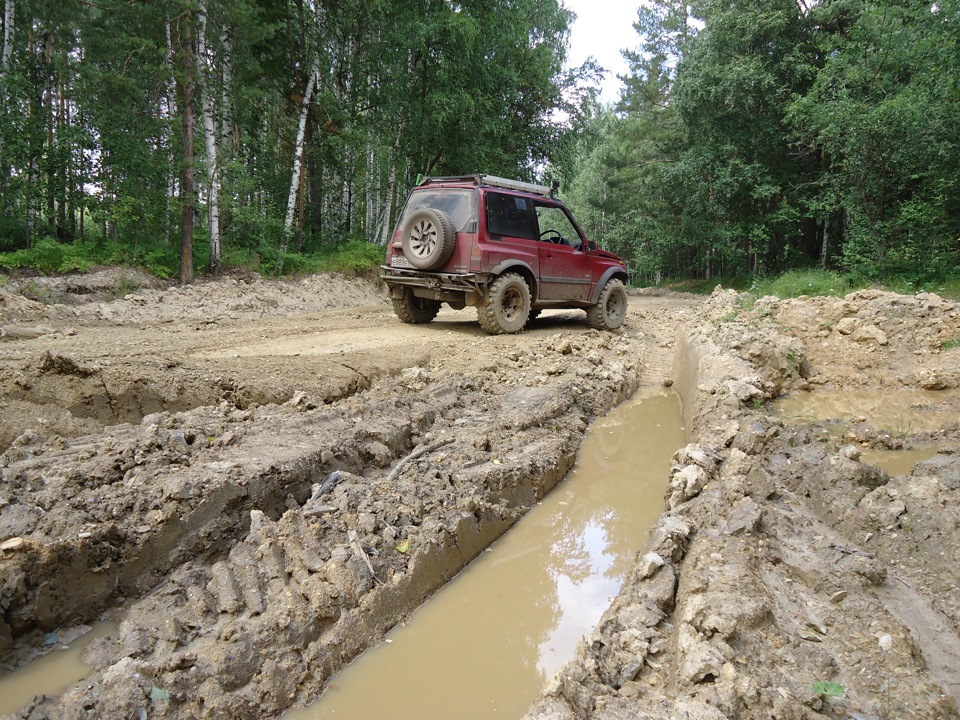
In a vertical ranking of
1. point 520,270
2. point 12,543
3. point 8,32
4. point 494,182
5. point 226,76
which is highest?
point 8,32

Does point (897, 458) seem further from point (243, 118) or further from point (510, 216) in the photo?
point (243, 118)

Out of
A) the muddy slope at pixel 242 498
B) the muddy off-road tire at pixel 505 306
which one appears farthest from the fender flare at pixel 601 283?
the muddy slope at pixel 242 498

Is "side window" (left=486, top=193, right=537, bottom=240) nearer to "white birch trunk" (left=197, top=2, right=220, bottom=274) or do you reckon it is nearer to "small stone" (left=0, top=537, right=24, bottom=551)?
"white birch trunk" (left=197, top=2, right=220, bottom=274)

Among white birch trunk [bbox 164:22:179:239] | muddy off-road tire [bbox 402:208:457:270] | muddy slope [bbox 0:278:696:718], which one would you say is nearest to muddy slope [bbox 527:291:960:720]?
muddy slope [bbox 0:278:696:718]

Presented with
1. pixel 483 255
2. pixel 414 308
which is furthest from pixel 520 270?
pixel 414 308

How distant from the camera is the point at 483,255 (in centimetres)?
806

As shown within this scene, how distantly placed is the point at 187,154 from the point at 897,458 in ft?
36.5

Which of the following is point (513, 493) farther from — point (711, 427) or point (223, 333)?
point (223, 333)

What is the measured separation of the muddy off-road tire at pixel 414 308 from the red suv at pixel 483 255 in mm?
16

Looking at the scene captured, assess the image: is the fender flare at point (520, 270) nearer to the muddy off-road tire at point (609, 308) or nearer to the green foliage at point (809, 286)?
the muddy off-road tire at point (609, 308)

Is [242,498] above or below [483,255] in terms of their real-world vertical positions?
below

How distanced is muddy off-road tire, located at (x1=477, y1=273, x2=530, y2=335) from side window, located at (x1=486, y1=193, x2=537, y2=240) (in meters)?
0.65

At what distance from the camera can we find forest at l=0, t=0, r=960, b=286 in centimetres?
1089

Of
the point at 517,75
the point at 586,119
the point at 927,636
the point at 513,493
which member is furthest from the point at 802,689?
the point at 586,119
